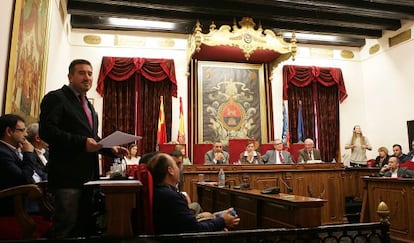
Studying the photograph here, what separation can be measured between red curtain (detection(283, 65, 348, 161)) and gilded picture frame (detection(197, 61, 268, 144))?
74 centimetres

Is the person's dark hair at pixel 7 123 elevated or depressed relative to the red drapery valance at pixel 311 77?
depressed

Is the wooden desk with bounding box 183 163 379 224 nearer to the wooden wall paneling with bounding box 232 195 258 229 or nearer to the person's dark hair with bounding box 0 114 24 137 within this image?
the wooden wall paneling with bounding box 232 195 258 229

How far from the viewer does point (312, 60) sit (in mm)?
9625

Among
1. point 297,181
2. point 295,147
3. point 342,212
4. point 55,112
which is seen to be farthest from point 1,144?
point 295,147

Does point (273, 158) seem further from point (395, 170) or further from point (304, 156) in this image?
point (395, 170)

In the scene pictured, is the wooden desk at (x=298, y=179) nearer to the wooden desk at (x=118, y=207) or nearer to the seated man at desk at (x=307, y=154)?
the seated man at desk at (x=307, y=154)

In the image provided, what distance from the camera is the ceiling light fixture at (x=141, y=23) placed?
8312 mm

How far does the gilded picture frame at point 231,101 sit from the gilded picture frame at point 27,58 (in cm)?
451

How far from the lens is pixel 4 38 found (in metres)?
3.16

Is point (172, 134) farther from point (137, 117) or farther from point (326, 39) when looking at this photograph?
point (326, 39)

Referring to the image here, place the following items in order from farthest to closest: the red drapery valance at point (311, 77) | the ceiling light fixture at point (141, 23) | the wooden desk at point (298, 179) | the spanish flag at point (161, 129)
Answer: the red drapery valance at point (311, 77), the ceiling light fixture at point (141, 23), the spanish flag at point (161, 129), the wooden desk at point (298, 179)

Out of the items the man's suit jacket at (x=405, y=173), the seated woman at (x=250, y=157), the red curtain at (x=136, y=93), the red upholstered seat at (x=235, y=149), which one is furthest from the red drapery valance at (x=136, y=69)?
the man's suit jacket at (x=405, y=173)

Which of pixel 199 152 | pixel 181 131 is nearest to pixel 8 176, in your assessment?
pixel 199 152

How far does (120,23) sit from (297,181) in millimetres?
5438
